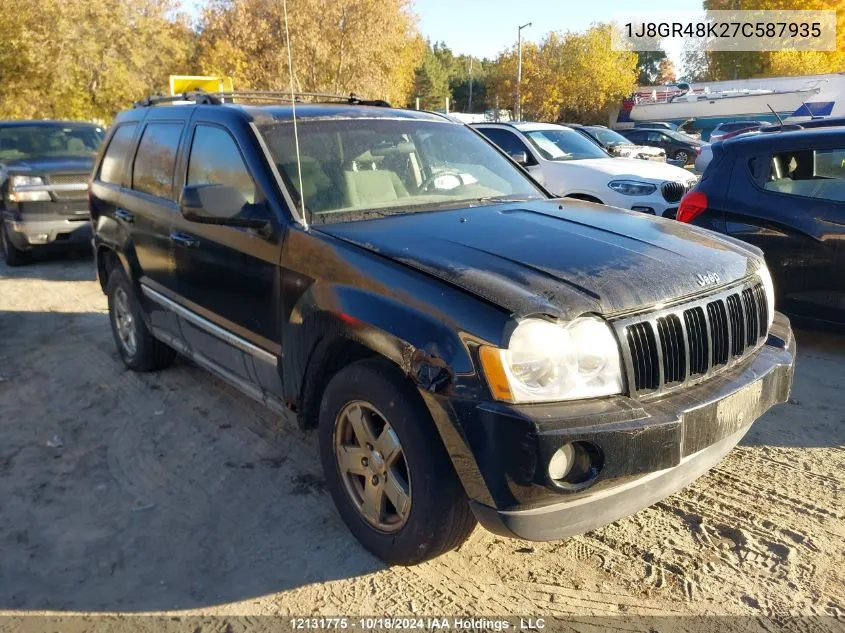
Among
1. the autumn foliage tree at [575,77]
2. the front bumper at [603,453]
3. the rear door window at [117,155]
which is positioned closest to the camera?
the front bumper at [603,453]

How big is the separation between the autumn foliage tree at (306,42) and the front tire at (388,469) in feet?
87.5

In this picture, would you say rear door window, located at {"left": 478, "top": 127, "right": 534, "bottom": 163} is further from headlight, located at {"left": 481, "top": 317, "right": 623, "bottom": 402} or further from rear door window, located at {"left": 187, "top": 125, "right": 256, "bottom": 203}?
headlight, located at {"left": 481, "top": 317, "right": 623, "bottom": 402}

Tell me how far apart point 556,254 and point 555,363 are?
2.05 feet

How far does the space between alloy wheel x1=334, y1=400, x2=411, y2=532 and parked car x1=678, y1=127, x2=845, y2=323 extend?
386cm

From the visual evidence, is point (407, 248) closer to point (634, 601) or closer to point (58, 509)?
point (634, 601)

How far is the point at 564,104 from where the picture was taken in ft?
171

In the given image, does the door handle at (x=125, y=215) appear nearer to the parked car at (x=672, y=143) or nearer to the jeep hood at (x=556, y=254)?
the jeep hood at (x=556, y=254)

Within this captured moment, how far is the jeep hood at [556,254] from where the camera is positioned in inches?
99.0

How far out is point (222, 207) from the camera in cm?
323

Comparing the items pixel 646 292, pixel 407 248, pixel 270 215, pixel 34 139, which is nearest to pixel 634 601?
pixel 646 292

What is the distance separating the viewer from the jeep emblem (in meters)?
2.79

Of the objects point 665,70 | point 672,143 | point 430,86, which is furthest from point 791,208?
point 665,70

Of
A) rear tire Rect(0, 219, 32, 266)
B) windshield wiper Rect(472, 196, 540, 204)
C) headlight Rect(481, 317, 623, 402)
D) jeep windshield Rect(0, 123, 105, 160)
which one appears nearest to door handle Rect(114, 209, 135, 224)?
windshield wiper Rect(472, 196, 540, 204)

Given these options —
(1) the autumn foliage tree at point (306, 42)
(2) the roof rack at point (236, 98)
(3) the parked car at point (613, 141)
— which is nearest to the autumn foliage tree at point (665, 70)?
(1) the autumn foliage tree at point (306, 42)
